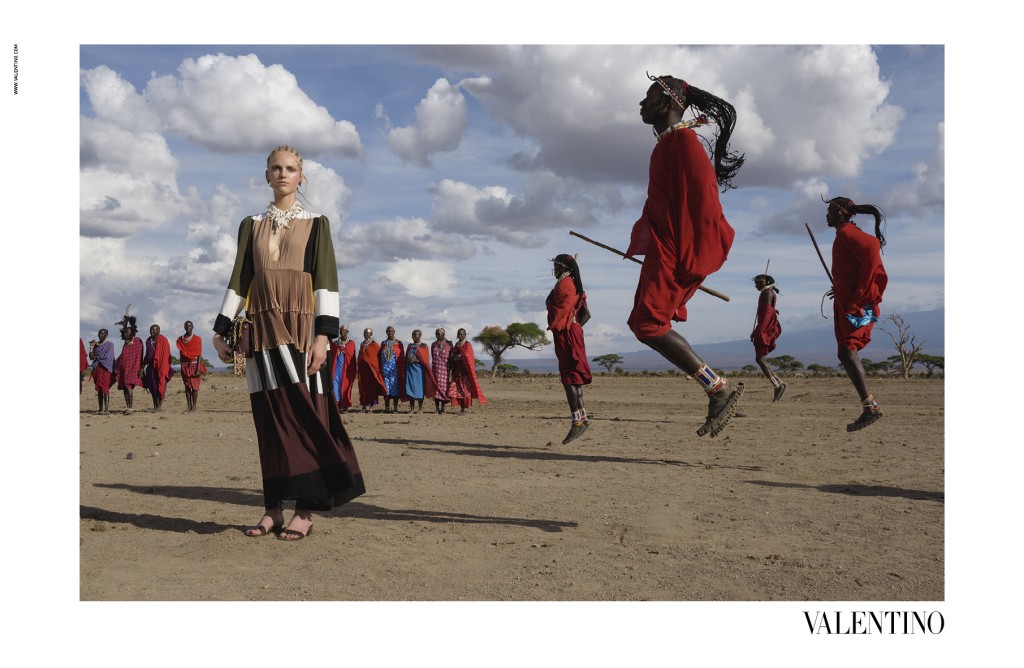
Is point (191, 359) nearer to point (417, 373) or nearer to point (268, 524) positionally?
point (417, 373)

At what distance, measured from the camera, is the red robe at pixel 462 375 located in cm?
1892

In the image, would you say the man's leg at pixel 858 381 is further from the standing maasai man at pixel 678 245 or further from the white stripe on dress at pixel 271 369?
the white stripe on dress at pixel 271 369

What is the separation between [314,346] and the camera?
523 cm

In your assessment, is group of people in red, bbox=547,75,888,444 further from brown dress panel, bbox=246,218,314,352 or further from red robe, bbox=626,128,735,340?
brown dress panel, bbox=246,218,314,352

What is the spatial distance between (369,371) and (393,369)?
0.62 m

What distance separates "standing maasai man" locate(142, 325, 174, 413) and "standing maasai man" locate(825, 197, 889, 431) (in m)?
14.2

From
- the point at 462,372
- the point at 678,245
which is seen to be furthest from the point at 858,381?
the point at 462,372

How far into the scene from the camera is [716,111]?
5.44 metres

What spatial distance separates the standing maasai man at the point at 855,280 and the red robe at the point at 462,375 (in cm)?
1082

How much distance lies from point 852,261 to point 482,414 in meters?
10.3

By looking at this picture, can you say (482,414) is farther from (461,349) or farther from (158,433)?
(158,433)

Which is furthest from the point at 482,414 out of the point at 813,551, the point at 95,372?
the point at 813,551

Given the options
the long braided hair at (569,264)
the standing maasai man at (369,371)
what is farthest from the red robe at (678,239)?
the standing maasai man at (369,371)

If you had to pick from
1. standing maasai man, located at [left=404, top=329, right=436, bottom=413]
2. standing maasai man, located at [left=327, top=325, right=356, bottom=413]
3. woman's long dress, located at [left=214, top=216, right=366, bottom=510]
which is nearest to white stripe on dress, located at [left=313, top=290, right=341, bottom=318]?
woman's long dress, located at [left=214, top=216, right=366, bottom=510]
